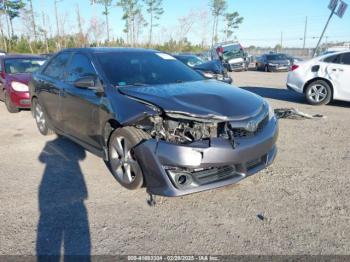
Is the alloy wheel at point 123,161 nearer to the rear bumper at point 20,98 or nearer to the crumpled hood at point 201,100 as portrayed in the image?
the crumpled hood at point 201,100

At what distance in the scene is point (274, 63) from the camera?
2306cm

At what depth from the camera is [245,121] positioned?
328 cm

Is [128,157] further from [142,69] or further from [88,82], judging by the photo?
[142,69]

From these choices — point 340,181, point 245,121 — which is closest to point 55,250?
point 245,121

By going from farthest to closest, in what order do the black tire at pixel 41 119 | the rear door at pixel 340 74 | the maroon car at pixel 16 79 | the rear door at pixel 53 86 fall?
the rear door at pixel 340 74 → the maroon car at pixel 16 79 → the black tire at pixel 41 119 → the rear door at pixel 53 86

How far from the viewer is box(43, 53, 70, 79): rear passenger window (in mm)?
5027

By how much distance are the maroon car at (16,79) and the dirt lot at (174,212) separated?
3.31 metres

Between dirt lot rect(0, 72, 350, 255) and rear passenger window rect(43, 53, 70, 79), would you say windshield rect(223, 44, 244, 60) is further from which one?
dirt lot rect(0, 72, 350, 255)

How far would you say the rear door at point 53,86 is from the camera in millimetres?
5012

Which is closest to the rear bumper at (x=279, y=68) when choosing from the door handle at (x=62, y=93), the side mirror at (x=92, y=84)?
the door handle at (x=62, y=93)

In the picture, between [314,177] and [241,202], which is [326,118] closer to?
[314,177]

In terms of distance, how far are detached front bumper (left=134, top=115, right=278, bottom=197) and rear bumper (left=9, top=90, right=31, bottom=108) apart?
5.55m

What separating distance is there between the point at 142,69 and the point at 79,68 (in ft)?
3.05

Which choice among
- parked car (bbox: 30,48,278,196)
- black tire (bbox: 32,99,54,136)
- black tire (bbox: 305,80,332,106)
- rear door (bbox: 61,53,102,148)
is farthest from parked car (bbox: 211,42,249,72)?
rear door (bbox: 61,53,102,148)
